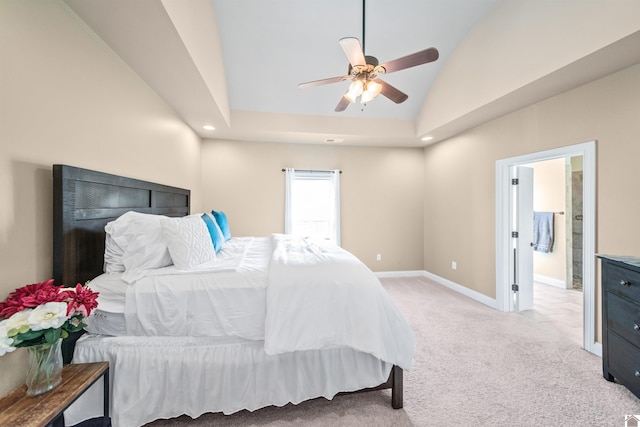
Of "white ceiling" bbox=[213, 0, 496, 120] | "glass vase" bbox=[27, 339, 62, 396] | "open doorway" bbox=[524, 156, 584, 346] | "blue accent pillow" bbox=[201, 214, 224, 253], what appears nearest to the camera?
"glass vase" bbox=[27, 339, 62, 396]

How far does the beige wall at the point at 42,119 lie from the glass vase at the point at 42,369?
20cm

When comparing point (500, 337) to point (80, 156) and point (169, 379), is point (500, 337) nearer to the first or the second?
point (169, 379)

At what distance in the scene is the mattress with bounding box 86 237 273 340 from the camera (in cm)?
148

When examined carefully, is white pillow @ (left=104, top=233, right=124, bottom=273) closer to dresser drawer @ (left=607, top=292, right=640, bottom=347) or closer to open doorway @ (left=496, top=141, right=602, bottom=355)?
dresser drawer @ (left=607, top=292, right=640, bottom=347)

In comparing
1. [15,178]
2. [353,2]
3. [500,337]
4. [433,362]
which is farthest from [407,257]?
[15,178]

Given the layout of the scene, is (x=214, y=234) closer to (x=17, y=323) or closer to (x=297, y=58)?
(x=17, y=323)

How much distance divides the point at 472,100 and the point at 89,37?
11.8 feet

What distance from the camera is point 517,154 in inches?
118

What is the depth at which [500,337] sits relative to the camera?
8.41 ft

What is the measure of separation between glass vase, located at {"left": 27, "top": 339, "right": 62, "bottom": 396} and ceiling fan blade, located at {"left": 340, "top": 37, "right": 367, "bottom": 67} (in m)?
2.24

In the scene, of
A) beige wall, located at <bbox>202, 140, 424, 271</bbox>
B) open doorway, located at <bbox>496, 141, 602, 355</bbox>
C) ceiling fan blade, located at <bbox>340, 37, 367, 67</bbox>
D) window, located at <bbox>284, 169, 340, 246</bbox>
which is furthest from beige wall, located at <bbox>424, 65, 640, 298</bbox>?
ceiling fan blade, located at <bbox>340, 37, 367, 67</bbox>

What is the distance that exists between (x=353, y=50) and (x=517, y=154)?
2.47 metres

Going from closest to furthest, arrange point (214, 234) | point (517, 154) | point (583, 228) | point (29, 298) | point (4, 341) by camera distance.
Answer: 1. point (4, 341)
2. point (29, 298)
3. point (583, 228)
4. point (214, 234)
5. point (517, 154)

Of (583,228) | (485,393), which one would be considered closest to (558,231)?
(583,228)
